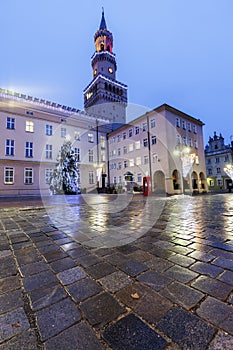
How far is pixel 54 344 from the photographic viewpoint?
35.0 inches

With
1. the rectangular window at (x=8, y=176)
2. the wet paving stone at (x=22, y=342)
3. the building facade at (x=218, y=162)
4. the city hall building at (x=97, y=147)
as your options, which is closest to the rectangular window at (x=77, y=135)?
the city hall building at (x=97, y=147)

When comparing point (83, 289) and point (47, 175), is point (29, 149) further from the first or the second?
point (83, 289)

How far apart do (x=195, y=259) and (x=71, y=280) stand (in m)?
1.44

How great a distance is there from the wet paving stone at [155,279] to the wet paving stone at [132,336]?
0.43 meters

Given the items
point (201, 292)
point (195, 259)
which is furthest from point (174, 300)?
point (195, 259)

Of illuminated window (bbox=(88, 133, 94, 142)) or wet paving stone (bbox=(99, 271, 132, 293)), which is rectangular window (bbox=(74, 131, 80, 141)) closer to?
illuminated window (bbox=(88, 133, 94, 142))

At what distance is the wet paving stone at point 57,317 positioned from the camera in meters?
0.98

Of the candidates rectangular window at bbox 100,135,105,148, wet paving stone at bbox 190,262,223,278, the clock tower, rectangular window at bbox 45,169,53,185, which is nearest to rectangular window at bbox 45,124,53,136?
rectangular window at bbox 45,169,53,185

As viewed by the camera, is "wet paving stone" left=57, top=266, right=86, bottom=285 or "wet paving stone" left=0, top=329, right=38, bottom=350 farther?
"wet paving stone" left=57, top=266, right=86, bottom=285

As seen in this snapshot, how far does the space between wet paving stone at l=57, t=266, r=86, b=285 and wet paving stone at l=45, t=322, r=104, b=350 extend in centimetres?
57

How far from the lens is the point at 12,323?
105 centimetres

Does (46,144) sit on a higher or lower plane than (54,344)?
higher

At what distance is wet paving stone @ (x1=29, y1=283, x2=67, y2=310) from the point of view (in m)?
1.23

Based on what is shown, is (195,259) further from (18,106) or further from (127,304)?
(18,106)
